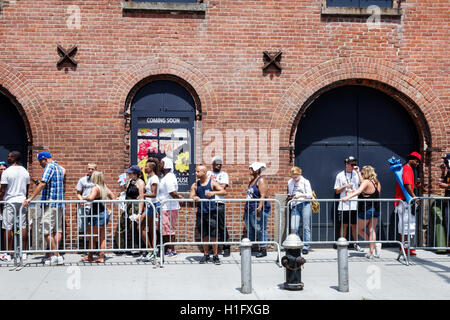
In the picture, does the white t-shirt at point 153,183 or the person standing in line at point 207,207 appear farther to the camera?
the white t-shirt at point 153,183

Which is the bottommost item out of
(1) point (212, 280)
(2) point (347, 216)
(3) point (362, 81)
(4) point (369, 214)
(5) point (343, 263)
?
(1) point (212, 280)

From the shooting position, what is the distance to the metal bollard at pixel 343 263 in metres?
7.12

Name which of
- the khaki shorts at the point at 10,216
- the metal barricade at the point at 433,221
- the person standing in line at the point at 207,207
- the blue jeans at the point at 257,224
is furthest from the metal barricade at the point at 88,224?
the metal barricade at the point at 433,221

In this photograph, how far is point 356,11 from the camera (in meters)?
10.9

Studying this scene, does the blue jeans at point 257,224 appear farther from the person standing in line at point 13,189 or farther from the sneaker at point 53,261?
the person standing in line at point 13,189

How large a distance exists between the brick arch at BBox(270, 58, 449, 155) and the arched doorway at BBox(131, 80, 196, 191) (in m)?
1.87

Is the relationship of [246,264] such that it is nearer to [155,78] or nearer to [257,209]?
[257,209]

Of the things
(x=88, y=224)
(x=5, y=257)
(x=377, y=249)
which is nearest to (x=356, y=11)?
(x=377, y=249)

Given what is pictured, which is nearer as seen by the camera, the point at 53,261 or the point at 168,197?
the point at 53,261

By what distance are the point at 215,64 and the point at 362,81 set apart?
3.10 meters

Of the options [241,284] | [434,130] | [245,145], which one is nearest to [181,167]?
[245,145]

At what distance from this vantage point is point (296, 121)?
35.9ft

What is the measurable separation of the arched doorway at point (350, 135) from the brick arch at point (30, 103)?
5088mm

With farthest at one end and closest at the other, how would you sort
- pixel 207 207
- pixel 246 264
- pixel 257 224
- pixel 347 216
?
1. pixel 347 216
2. pixel 257 224
3. pixel 207 207
4. pixel 246 264
